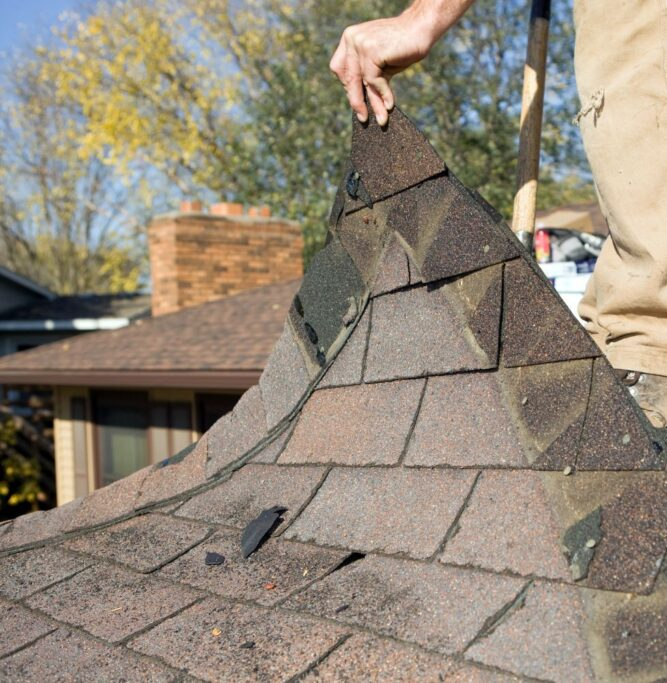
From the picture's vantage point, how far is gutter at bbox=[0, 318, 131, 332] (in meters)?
16.3

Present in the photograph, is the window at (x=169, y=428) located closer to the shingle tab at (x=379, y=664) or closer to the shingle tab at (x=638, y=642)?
the shingle tab at (x=379, y=664)

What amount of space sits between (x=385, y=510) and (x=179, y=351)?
381 inches

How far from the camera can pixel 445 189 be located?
1659 millimetres

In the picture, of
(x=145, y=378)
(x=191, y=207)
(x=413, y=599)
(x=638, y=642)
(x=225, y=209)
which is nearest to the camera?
(x=638, y=642)

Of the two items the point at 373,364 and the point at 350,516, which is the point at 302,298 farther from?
the point at 350,516

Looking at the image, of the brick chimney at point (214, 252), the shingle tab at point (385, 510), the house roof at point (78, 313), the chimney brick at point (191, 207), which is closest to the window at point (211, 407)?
the brick chimney at point (214, 252)

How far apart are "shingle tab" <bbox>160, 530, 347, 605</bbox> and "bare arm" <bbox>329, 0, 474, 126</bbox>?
862 mm

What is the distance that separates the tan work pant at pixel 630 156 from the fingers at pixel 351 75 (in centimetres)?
49

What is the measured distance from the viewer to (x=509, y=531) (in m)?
1.37

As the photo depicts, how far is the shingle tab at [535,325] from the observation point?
1.43 meters

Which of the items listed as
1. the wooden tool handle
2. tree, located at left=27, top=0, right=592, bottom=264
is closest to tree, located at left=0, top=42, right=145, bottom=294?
tree, located at left=27, top=0, right=592, bottom=264

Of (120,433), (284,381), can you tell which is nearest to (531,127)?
(284,381)

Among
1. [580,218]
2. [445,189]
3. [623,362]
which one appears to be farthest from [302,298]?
[580,218]

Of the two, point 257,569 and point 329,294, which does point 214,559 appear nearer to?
point 257,569
